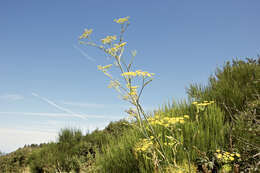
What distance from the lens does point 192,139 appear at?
10.4 feet

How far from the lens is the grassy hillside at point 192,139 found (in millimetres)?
A: 2555

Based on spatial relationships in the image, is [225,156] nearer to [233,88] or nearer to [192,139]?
[192,139]

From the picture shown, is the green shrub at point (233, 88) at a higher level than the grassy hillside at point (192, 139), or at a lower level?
higher

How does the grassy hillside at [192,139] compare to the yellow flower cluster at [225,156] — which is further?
the grassy hillside at [192,139]

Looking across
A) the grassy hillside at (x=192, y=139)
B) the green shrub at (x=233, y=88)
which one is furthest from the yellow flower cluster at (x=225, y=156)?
the green shrub at (x=233, y=88)

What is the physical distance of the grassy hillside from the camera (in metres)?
2.55

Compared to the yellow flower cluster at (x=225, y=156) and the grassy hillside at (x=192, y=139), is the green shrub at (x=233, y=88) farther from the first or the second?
the yellow flower cluster at (x=225, y=156)

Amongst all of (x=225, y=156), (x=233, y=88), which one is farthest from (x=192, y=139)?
(x=233, y=88)

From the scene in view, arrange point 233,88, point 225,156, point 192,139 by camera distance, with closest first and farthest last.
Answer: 1. point 225,156
2. point 192,139
3. point 233,88

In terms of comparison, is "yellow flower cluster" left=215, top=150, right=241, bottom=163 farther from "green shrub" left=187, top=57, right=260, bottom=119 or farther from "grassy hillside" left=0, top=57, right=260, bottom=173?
"green shrub" left=187, top=57, right=260, bottom=119

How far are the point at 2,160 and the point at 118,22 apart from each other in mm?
13104

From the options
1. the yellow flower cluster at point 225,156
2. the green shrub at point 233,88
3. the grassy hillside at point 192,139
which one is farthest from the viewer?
the green shrub at point 233,88

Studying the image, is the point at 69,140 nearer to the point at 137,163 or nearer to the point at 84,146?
the point at 84,146

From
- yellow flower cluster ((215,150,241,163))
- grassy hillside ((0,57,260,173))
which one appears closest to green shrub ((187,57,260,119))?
grassy hillside ((0,57,260,173))
